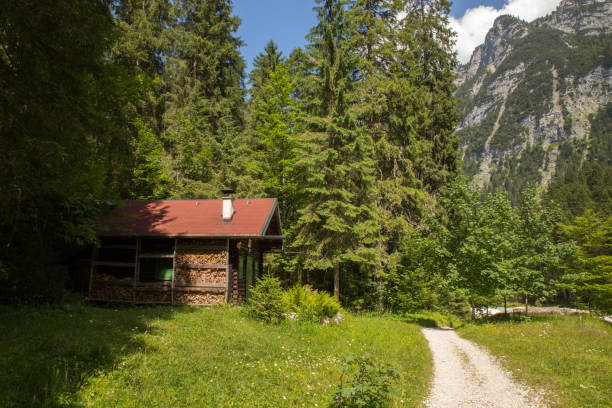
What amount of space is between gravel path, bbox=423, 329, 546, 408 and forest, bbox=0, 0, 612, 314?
654 cm

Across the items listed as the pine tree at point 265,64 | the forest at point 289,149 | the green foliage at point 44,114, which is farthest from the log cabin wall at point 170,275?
the pine tree at point 265,64

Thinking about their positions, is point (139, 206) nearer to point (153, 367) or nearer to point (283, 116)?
point (283, 116)

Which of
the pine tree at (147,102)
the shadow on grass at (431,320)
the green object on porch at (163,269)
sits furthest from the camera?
the pine tree at (147,102)

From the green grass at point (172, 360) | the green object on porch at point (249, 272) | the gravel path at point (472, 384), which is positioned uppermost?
the green object on porch at point (249, 272)

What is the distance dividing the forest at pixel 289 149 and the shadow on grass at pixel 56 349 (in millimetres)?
2480

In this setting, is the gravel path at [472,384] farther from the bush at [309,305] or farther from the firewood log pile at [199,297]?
the firewood log pile at [199,297]

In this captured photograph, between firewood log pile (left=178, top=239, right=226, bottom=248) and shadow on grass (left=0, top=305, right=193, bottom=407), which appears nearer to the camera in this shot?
shadow on grass (left=0, top=305, right=193, bottom=407)

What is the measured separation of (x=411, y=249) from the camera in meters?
20.4

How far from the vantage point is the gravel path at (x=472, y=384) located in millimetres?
6777

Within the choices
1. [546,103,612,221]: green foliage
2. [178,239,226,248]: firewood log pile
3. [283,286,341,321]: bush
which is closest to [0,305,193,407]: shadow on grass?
[178,239,226,248]: firewood log pile

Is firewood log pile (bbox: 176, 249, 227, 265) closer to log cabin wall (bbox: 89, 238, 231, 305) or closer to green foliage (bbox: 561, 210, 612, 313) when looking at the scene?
log cabin wall (bbox: 89, 238, 231, 305)

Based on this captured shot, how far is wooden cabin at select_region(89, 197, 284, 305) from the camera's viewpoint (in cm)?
1456

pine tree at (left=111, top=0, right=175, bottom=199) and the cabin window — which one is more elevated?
pine tree at (left=111, top=0, right=175, bottom=199)

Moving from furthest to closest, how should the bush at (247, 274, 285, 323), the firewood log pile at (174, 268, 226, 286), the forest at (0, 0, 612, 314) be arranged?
1. the firewood log pile at (174, 268, 226, 286)
2. the bush at (247, 274, 285, 323)
3. the forest at (0, 0, 612, 314)
